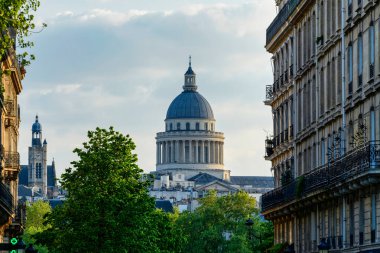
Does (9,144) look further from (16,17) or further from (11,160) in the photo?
(16,17)

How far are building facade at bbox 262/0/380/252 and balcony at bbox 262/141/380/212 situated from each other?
5cm

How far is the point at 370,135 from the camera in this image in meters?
60.6

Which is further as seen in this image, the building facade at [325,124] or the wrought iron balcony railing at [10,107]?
the wrought iron balcony railing at [10,107]

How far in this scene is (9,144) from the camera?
10200cm

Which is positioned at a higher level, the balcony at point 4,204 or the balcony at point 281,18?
the balcony at point 281,18

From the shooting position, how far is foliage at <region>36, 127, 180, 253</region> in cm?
9250

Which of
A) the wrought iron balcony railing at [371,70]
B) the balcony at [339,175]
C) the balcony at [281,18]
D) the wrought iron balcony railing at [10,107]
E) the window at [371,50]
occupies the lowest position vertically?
the balcony at [339,175]

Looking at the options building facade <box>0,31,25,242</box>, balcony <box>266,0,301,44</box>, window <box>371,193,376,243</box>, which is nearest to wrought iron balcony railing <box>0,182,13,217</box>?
building facade <box>0,31,25,242</box>

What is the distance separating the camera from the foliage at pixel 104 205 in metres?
92.5

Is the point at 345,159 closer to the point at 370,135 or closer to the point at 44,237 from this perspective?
the point at 370,135

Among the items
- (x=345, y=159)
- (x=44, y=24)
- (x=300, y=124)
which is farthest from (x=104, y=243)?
(x=44, y=24)

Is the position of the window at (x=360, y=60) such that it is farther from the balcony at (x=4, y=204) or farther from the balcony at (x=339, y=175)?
the balcony at (x=4, y=204)

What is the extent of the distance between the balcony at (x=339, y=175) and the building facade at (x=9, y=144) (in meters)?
14.0

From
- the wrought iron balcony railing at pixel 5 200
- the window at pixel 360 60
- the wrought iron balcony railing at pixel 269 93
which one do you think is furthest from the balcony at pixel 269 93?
the window at pixel 360 60
